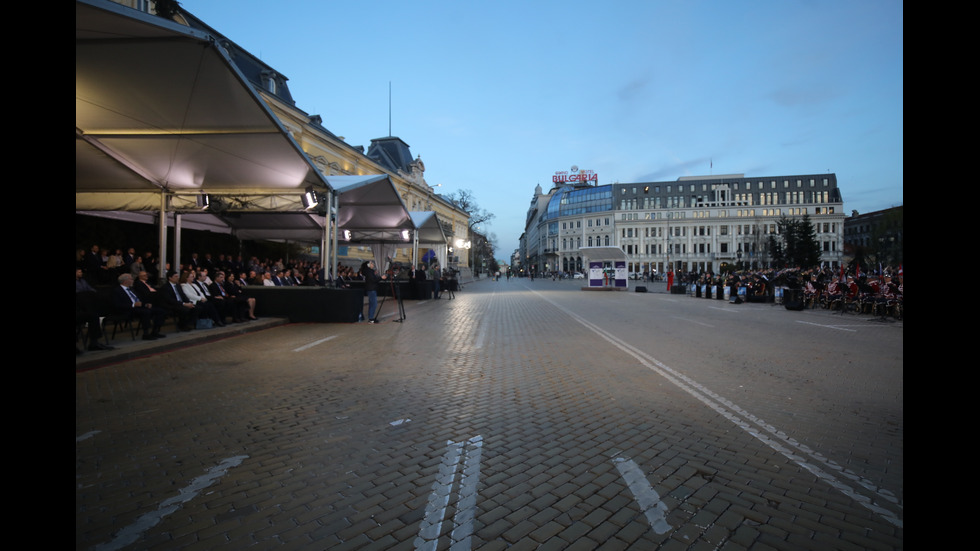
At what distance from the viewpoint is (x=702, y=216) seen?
102750mm

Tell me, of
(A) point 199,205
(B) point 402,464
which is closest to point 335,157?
(A) point 199,205

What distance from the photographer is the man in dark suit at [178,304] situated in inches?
395

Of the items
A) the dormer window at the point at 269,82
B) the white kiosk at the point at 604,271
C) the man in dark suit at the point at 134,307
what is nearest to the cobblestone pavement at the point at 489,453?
the man in dark suit at the point at 134,307

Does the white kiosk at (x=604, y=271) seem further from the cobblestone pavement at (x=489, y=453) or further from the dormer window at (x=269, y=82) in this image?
the cobblestone pavement at (x=489, y=453)

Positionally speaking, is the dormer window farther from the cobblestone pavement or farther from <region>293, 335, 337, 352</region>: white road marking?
the cobblestone pavement

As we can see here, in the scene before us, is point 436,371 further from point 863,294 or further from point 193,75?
point 863,294

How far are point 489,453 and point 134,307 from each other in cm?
900

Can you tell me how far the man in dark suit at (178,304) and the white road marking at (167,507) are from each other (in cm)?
814

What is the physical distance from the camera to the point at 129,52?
778 cm

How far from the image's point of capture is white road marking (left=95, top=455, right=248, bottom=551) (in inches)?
102

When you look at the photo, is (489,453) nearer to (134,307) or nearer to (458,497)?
(458,497)
